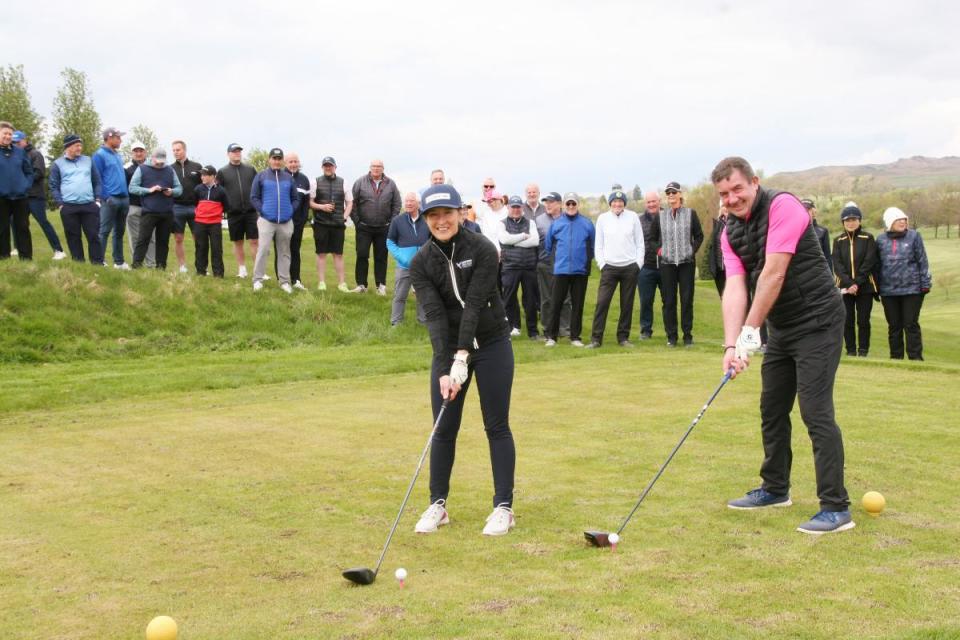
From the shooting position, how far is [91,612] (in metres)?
4.90

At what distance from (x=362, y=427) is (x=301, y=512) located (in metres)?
3.04

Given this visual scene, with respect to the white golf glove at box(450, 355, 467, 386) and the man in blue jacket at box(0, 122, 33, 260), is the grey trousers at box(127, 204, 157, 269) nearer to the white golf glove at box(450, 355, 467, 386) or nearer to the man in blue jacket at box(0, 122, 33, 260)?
the man in blue jacket at box(0, 122, 33, 260)

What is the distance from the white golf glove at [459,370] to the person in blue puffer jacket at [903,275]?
11.9 metres

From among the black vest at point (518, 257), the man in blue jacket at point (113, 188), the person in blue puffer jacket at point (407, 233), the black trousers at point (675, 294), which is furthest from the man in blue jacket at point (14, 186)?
the black trousers at point (675, 294)

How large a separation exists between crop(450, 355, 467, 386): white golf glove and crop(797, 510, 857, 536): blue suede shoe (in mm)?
2412

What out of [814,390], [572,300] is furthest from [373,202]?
[814,390]

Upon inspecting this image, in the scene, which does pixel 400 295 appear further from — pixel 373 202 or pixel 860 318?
pixel 860 318

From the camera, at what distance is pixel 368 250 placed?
61.8 feet

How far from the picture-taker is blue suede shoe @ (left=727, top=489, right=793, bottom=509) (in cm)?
668

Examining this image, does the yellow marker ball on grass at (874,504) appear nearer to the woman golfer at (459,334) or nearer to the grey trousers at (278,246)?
the woman golfer at (459,334)

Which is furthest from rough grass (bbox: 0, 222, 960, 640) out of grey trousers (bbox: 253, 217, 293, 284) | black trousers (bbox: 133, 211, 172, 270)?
black trousers (bbox: 133, 211, 172, 270)

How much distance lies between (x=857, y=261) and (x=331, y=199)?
32.5 feet

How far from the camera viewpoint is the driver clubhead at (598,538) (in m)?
5.75

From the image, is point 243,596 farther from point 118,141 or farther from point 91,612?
point 118,141
